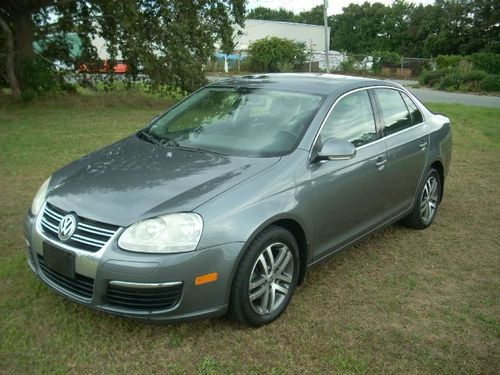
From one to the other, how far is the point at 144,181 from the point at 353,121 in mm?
1860

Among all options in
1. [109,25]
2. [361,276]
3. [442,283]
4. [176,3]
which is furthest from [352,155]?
[109,25]

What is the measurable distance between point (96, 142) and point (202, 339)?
22.7 ft

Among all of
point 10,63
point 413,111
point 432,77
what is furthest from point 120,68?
point 432,77

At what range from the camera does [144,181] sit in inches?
131

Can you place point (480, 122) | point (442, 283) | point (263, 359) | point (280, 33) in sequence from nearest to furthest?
point (263, 359), point (442, 283), point (480, 122), point (280, 33)

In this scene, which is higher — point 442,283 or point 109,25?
point 109,25

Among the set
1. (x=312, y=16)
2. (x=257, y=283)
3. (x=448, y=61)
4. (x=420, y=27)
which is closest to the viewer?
(x=257, y=283)

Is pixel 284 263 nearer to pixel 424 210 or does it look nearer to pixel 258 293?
pixel 258 293

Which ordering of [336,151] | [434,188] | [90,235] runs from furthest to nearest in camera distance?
1. [434,188]
2. [336,151]
3. [90,235]

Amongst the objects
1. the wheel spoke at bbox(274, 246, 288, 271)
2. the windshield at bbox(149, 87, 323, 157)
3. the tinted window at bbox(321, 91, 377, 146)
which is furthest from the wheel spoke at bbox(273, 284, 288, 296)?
the tinted window at bbox(321, 91, 377, 146)

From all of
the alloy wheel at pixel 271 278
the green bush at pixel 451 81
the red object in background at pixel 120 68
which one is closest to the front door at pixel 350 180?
the alloy wheel at pixel 271 278

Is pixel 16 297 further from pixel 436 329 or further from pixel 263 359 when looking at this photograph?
pixel 436 329

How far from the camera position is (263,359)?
10.1 ft

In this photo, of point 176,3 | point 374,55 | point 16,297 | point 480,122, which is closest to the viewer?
point 16,297
